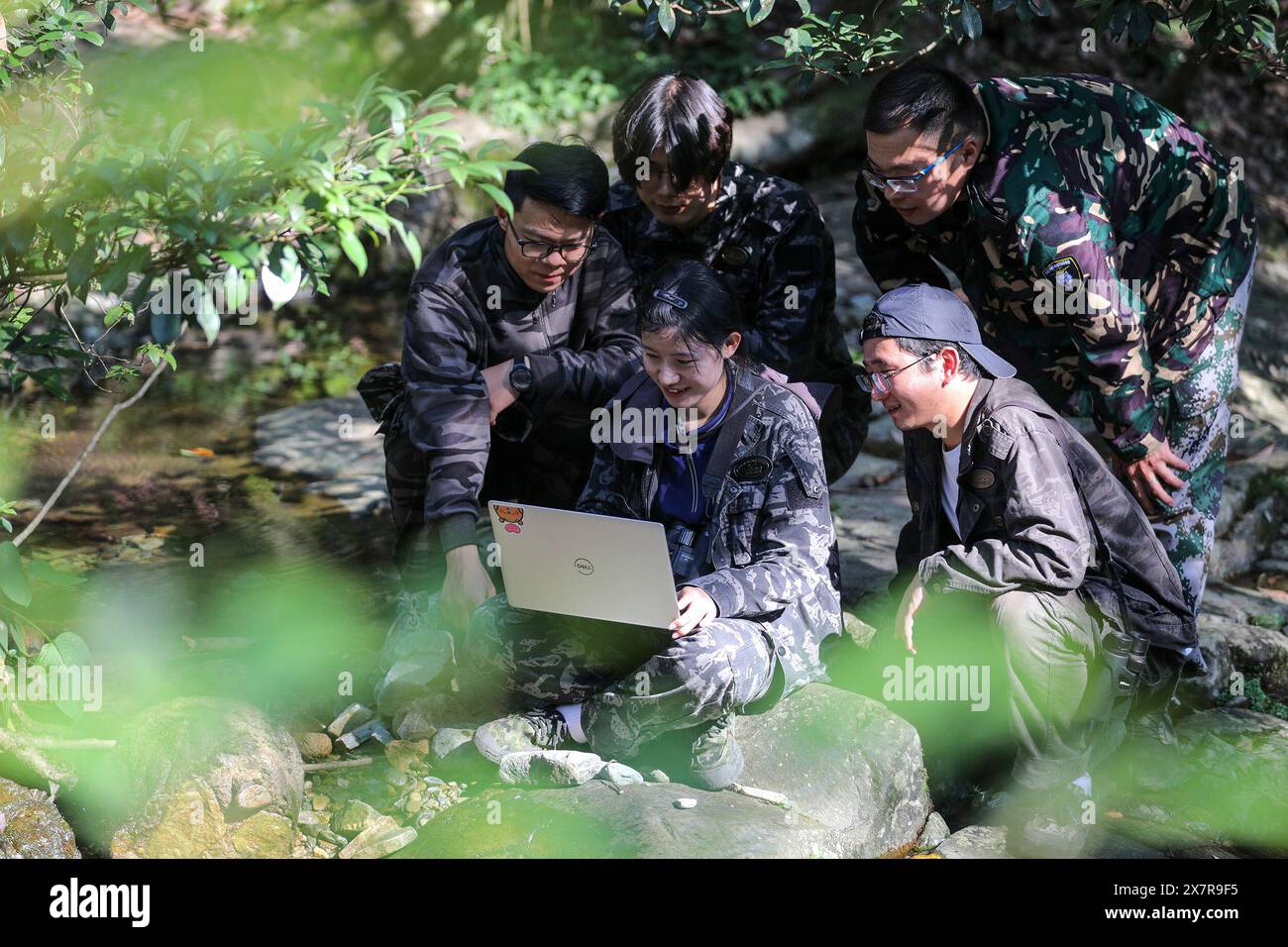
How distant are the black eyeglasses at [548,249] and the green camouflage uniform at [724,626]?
1.56 ft

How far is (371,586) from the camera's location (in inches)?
185

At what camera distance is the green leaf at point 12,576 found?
298cm

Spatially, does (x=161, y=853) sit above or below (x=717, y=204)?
below

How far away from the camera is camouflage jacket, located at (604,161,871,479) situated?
13.4ft

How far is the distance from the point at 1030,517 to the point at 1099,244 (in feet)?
2.96

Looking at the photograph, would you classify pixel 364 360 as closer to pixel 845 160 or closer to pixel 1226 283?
pixel 845 160

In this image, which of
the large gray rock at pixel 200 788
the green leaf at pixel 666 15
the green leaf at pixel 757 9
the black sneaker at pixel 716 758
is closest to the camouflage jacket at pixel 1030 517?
the black sneaker at pixel 716 758

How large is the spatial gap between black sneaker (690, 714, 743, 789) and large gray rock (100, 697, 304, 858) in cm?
103

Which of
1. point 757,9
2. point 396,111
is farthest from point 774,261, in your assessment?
point 396,111

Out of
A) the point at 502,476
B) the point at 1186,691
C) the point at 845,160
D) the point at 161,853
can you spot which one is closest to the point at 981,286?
the point at 1186,691

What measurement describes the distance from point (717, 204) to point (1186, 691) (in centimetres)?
208

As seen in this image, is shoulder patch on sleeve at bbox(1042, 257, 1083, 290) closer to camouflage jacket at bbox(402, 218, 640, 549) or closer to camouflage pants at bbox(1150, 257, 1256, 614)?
camouflage pants at bbox(1150, 257, 1256, 614)

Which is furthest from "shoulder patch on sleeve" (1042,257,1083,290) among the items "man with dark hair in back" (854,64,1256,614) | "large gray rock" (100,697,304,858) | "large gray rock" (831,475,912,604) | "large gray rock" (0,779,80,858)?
"large gray rock" (0,779,80,858)

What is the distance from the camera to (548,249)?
3645 mm
